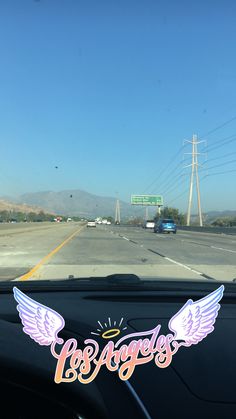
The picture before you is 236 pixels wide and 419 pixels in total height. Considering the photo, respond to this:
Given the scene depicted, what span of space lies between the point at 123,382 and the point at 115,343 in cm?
36

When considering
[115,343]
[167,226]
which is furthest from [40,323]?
[167,226]

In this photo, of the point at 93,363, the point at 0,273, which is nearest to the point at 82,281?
the point at 93,363

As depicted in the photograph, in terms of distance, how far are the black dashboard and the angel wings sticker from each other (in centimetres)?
4

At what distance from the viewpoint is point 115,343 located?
2.72m

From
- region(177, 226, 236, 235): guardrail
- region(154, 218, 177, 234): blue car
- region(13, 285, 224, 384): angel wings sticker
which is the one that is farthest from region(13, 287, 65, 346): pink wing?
region(154, 218, 177, 234): blue car

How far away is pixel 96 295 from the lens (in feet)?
12.5

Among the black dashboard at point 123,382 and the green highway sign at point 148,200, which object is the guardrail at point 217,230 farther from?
the green highway sign at point 148,200

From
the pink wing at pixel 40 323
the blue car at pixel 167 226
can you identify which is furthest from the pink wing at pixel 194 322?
the blue car at pixel 167 226

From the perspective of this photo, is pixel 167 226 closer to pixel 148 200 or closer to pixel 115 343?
pixel 115 343

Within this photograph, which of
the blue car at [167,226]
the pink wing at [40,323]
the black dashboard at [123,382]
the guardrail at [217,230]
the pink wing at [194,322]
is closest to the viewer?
the black dashboard at [123,382]

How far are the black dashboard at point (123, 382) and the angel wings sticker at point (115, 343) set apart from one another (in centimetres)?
4

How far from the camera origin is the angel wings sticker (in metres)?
2.41

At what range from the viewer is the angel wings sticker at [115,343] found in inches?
94.8

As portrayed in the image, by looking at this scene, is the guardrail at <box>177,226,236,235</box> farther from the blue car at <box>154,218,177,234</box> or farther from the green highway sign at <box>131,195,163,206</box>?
the green highway sign at <box>131,195,163,206</box>
